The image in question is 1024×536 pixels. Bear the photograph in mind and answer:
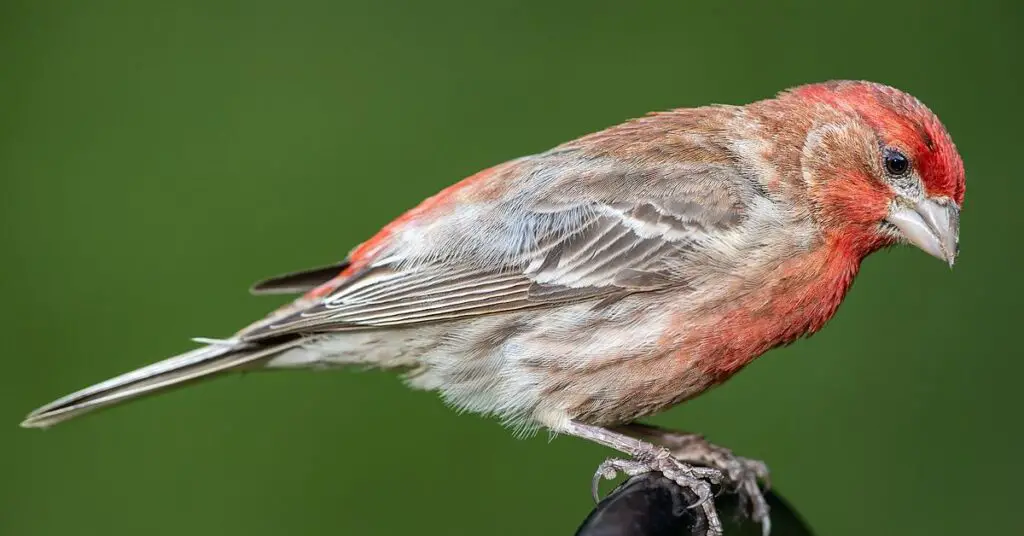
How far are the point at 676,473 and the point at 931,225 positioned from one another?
1114 millimetres

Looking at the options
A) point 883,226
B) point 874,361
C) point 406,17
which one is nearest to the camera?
point 883,226

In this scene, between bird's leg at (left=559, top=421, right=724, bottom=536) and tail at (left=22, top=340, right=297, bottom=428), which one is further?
tail at (left=22, top=340, right=297, bottom=428)

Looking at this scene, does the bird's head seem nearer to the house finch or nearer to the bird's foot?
the house finch

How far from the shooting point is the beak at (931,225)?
14.7 ft

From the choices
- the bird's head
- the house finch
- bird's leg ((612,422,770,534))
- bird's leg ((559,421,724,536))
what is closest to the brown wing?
the house finch

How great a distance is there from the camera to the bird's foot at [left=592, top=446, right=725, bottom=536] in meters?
4.12

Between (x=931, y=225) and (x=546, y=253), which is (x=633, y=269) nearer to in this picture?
(x=546, y=253)

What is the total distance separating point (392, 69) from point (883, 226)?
307 cm

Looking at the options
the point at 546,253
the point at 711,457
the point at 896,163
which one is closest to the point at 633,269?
the point at 546,253

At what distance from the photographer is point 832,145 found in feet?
15.3

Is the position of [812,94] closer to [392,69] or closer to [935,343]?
[935,343]

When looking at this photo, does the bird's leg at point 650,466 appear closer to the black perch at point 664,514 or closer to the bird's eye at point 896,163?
the black perch at point 664,514

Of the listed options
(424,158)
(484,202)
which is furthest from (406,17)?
(484,202)

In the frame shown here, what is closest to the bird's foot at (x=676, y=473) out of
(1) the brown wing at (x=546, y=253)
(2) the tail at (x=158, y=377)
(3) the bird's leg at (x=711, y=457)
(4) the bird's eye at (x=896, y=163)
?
(3) the bird's leg at (x=711, y=457)
